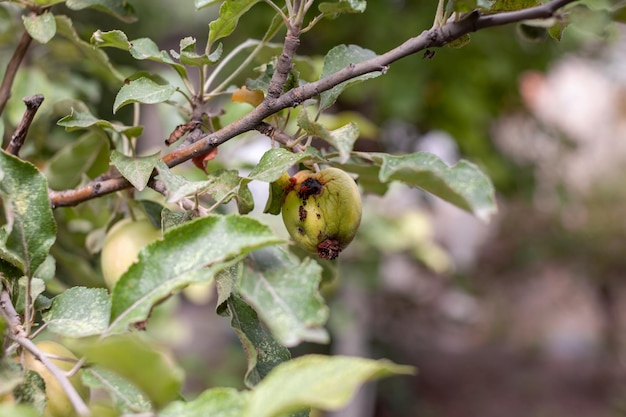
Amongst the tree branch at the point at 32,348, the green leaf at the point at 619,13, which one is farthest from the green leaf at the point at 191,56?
the green leaf at the point at 619,13

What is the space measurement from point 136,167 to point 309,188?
0.48 ft

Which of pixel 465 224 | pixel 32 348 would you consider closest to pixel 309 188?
pixel 32 348

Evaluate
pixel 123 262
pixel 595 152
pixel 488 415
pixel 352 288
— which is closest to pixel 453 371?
pixel 488 415

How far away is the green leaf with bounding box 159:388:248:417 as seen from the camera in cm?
36

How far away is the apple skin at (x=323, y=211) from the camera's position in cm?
52

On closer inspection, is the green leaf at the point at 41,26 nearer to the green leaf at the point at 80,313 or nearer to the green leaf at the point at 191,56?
the green leaf at the point at 191,56

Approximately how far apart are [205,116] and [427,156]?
0.26 m

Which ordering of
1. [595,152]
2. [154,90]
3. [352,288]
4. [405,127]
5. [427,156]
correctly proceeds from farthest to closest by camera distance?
[595,152]
[405,127]
[352,288]
[154,90]
[427,156]

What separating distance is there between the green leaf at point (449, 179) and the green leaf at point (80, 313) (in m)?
0.22

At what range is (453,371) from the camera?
3.95m

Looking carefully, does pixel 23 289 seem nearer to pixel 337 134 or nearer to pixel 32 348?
pixel 32 348

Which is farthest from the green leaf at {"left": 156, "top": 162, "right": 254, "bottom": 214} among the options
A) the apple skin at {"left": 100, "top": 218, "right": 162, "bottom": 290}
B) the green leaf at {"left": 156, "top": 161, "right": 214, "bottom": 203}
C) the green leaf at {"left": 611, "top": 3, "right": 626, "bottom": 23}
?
the green leaf at {"left": 611, "top": 3, "right": 626, "bottom": 23}

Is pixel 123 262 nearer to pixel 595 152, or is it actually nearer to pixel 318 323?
pixel 318 323

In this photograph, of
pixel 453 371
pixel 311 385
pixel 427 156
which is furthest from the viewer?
pixel 453 371
